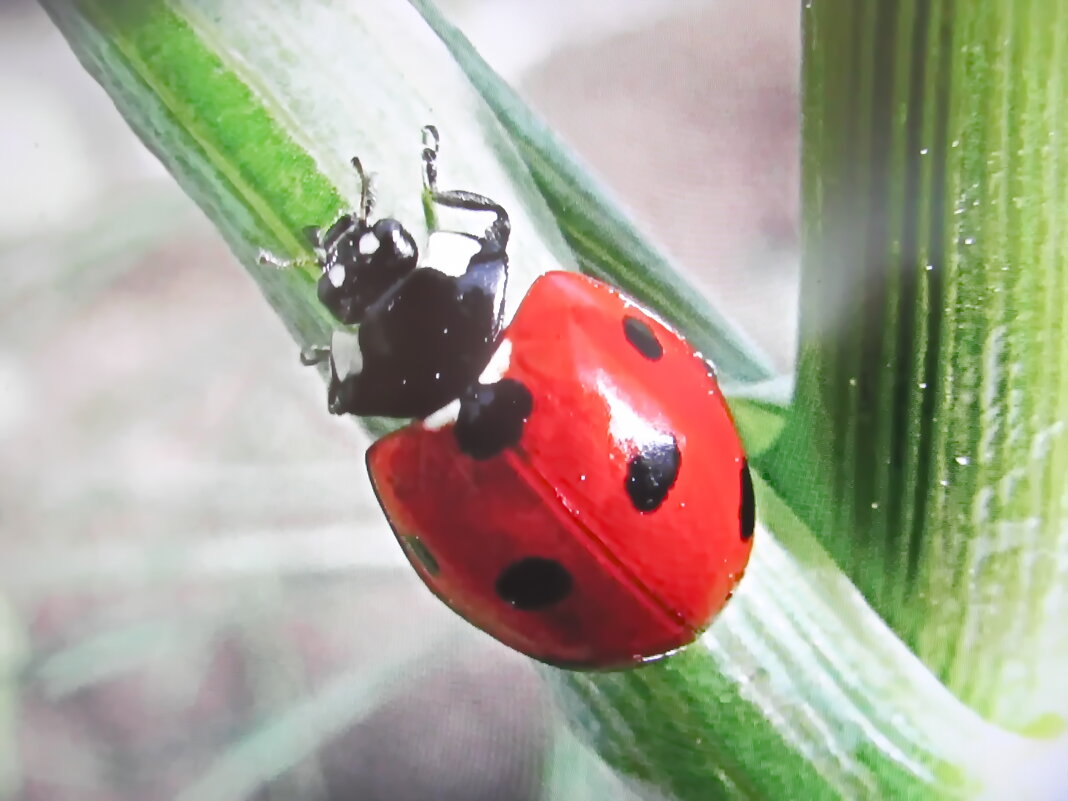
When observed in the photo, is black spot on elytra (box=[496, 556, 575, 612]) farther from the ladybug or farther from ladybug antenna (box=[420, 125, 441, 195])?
ladybug antenna (box=[420, 125, 441, 195])

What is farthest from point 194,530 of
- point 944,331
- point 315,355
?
point 944,331

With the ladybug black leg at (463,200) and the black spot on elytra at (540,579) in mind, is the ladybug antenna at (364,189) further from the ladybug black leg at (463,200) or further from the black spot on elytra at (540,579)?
the black spot on elytra at (540,579)

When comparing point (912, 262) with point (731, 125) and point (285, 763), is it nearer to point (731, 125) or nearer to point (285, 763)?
point (731, 125)

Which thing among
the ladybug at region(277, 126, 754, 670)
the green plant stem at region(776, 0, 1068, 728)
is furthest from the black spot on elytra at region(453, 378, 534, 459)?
the green plant stem at region(776, 0, 1068, 728)

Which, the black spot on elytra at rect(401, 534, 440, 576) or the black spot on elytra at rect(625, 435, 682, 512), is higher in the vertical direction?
the black spot on elytra at rect(401, 534, 440, 576)

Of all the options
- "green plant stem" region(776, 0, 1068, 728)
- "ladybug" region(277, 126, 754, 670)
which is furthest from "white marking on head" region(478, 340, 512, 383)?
"green plant stem" region(776, 0, 1068, 728)

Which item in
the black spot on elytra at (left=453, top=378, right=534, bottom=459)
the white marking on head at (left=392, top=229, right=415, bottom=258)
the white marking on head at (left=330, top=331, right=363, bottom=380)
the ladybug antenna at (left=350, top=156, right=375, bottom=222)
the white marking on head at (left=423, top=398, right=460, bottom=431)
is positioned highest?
the ladybug antenna at (left=350, top=156, right=375, bottom=222)

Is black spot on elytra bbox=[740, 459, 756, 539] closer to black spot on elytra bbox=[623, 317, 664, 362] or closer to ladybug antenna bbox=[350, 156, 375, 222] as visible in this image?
black spot on elytra bbox=[623, 317, 664, 362]

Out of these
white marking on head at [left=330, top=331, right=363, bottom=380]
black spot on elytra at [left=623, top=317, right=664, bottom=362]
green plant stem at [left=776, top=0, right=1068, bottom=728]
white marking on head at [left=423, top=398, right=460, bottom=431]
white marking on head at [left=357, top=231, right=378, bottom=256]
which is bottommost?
green plant stem at [left=776, top=0, right=1068, bottom=728]

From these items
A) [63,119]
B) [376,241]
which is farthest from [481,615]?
[63,119]
